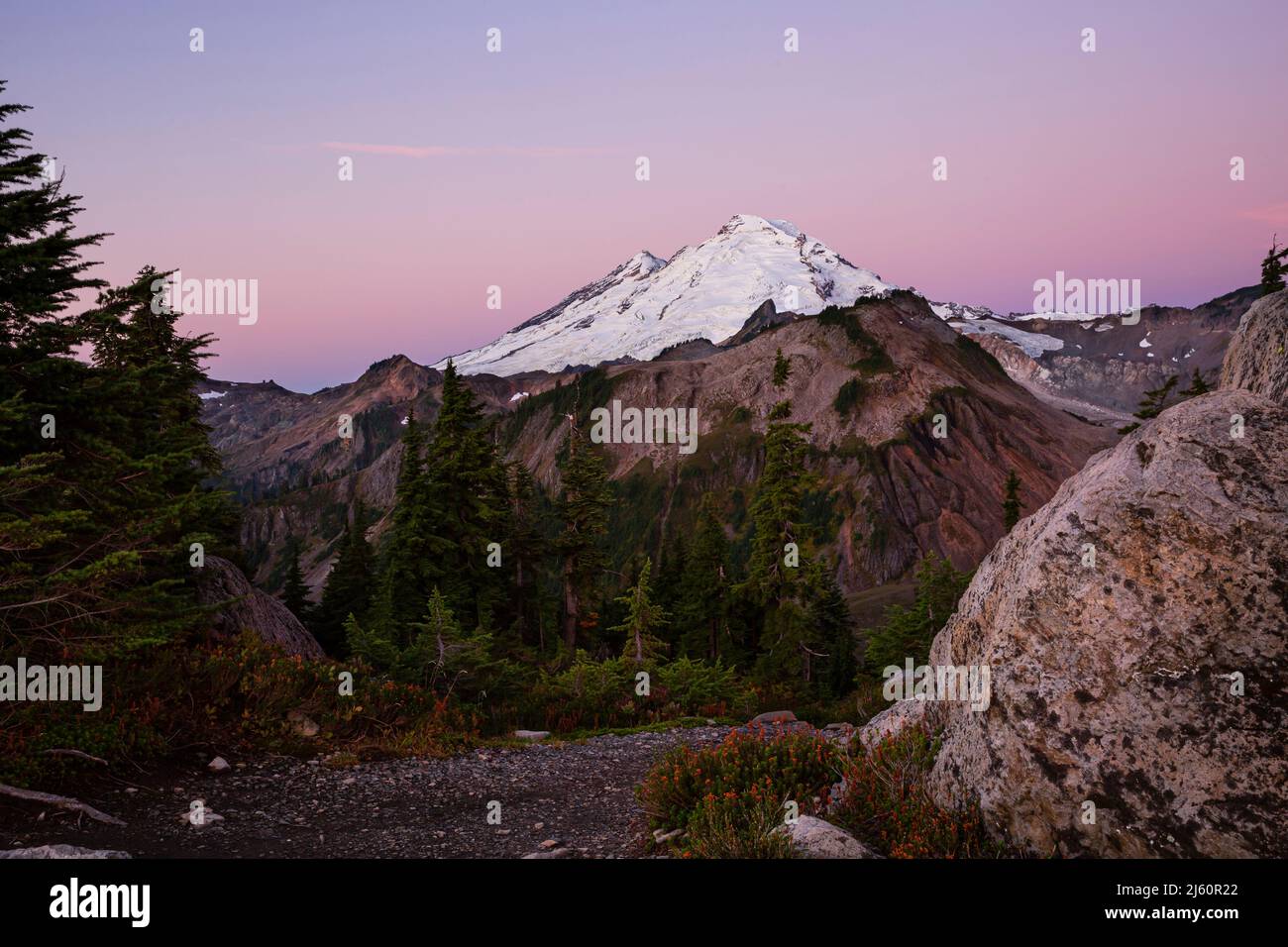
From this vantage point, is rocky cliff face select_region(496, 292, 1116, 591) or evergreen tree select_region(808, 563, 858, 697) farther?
rocky cliff face select_region(496, 292, 1116, 591)

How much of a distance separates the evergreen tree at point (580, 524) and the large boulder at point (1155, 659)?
90.5ft

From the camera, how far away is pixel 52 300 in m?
11.3

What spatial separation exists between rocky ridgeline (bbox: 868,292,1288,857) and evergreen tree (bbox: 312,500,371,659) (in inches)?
1371

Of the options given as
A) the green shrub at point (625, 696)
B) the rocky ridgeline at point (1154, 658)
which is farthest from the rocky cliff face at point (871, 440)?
the rocky ridgeline at point (1154, 658)

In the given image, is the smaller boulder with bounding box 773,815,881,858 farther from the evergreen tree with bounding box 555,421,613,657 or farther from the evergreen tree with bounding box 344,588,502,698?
the evergreen tree with bounding box 555,421,613,657

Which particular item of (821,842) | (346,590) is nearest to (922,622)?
(821,842)

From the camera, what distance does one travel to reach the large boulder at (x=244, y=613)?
1662cm

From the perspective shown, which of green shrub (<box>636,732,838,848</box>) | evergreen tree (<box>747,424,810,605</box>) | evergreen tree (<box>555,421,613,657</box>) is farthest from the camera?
evergreen tree (<box>555,421,613,657</box>)

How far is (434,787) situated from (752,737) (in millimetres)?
4688

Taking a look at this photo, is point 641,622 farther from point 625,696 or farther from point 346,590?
point 346,590

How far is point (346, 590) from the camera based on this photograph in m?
39.6

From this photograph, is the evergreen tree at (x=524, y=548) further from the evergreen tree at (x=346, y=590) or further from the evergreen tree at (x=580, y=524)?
the evergreen tree at (x=346, y=590)

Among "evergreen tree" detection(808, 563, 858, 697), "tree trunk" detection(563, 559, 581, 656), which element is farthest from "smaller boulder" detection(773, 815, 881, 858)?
"tree trunk" detection(563, 559, 581, 656)

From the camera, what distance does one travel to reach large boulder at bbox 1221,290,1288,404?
28.3 ft
